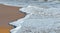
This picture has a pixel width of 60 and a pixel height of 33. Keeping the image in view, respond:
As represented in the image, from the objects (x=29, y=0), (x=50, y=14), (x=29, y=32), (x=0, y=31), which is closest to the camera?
(x=29, y=32)

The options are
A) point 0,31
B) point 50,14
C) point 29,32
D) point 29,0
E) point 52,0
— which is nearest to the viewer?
point 29,32

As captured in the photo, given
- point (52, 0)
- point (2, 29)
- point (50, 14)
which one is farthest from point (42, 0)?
point (2, 29)

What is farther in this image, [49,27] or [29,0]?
[29,0]

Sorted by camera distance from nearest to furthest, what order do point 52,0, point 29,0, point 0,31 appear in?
point 0,31 < point 52,0 < point 29,0

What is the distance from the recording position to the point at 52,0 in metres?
2.89

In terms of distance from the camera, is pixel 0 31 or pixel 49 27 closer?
pixel 49 27

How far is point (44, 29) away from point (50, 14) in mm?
594

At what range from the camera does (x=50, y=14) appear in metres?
1.73

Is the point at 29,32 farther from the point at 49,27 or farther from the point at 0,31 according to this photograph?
the point at 0,31

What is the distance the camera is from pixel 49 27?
3.96 feet

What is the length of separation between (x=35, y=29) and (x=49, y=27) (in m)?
0.12

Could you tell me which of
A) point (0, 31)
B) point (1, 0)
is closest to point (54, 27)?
point (0, 31)

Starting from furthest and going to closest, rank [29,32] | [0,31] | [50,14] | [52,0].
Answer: [52,0] < [50,14] < [0,31] < [29,32]

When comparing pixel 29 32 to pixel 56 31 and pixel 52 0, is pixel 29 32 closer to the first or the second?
pixel 56 31
